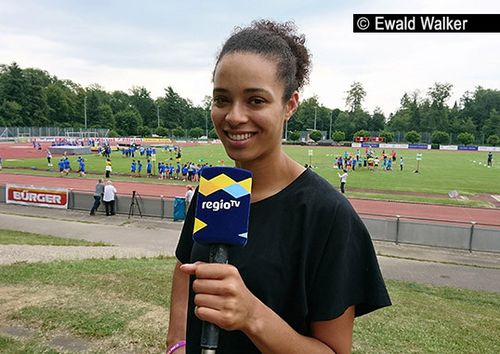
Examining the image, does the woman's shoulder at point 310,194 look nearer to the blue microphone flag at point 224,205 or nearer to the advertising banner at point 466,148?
the blue microphone flag at point 224,205

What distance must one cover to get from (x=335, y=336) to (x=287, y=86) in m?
1.01

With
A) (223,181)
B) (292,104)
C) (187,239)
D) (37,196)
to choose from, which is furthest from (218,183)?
(37,196)

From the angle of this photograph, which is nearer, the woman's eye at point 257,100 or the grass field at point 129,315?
the woman's eye at point 257,100

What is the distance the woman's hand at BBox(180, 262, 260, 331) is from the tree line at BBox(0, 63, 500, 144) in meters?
87.2

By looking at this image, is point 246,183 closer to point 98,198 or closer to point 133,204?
point 133,204

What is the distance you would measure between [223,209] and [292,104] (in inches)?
24.6

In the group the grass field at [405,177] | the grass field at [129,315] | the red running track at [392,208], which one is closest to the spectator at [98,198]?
the red running track at [392,208]

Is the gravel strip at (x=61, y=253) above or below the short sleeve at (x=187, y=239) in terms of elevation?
below

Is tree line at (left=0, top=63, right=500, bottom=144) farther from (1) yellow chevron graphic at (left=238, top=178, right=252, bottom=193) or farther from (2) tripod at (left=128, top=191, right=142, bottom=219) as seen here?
(1) yellow chevron graphic at (left=238, top=178, right=252, bottom=193)

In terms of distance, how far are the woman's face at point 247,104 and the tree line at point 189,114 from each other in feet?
285

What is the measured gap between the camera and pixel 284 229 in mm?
1718

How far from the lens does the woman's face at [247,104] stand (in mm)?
1632

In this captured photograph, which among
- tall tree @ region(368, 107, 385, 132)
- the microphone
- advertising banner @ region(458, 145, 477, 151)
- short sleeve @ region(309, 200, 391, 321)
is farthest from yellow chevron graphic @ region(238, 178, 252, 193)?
tall tree @ region(368, 107, 385, 132)

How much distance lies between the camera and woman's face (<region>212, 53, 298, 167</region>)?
1.63m
